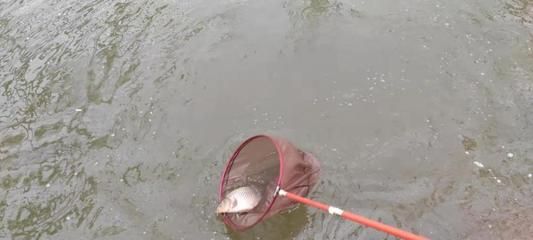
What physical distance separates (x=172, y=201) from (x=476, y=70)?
449 centimetres

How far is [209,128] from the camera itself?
21.2 ft

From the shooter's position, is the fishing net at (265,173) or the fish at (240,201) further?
the fish at (240,201)

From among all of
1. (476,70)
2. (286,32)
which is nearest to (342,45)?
(286,32)

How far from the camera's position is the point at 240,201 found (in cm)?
496

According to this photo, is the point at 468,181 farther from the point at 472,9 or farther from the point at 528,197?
the point at 472,9

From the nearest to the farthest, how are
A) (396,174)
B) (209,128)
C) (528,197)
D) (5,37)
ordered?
(528,197) → (396,174) → (209,128) → (5,37)

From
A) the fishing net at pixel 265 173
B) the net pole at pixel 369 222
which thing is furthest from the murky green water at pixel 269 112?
the net pole at pixel 369 222

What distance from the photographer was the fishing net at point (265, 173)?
184 inches

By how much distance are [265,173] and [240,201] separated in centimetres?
53

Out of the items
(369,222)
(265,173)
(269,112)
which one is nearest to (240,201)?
(265,173)

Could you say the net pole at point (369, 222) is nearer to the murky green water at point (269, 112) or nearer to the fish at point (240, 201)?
the fish at point (240, 201)

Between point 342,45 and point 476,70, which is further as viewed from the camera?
point 342,45

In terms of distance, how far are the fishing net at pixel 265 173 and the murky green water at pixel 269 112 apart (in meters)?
0.34

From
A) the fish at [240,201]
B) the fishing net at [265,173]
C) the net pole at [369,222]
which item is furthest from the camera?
the fish at [240,201]
